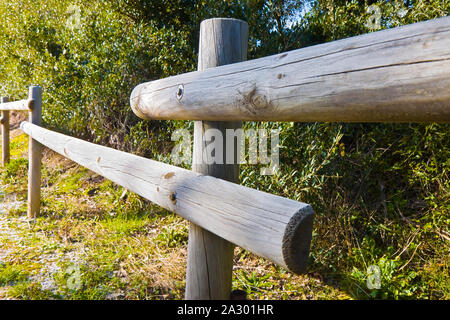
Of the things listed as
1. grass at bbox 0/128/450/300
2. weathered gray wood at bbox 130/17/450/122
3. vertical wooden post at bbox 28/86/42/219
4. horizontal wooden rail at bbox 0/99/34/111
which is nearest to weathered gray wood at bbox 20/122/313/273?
weathered gray wood at bbox 130/17/450/122

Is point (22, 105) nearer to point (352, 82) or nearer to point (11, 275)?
point (11, 275)

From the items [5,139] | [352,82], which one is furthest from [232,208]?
[5,139]

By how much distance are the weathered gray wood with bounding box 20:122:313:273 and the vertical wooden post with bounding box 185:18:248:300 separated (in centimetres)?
15

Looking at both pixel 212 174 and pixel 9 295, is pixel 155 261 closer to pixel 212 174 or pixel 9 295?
pixel 9 295

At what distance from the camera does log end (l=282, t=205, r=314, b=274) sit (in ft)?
3.41

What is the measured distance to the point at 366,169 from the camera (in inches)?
117

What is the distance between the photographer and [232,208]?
1.25m

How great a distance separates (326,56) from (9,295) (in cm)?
292

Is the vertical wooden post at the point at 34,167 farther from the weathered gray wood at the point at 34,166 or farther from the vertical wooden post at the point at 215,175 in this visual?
the vertical wooden post at the point at 215,175

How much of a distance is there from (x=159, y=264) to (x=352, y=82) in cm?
256

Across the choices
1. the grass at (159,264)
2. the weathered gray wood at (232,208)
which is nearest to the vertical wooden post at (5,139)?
the grass at (159,264)

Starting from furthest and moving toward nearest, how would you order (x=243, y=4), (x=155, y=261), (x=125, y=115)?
1. (x=125, y=115)
2. (x=243, y=4)
3. (x=155, y=261)

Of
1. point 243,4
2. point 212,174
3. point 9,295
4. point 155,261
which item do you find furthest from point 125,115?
point 212,174

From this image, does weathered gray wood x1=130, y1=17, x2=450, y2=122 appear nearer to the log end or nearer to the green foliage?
the log end
